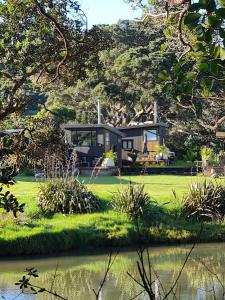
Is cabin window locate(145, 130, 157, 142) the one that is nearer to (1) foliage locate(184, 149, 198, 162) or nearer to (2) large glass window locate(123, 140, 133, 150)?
(2) large glass window locate(123, 140, 133, 150)

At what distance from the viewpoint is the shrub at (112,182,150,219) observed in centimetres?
1559

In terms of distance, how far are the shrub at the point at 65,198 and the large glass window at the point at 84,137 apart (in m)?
20.9

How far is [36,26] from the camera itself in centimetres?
752

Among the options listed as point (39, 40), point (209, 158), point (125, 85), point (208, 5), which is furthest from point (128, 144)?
point (208, 5)

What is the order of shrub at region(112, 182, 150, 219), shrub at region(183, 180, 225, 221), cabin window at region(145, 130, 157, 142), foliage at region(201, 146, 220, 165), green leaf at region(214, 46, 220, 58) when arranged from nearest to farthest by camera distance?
green leaf at region(214, 46, 220, 58) → shrub at region(112, 182, 150, 219) → shrub at region(183, 180, 225, 221) → foliage at region(201, 146, 220, 165) → cabin window at region(145, 130, 157, 142)

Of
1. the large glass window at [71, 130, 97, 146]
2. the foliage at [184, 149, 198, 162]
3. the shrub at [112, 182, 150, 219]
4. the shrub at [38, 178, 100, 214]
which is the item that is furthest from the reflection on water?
the foliage at [184, 149, 198, 162]

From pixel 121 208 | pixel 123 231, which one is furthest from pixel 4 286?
pixel 121 208

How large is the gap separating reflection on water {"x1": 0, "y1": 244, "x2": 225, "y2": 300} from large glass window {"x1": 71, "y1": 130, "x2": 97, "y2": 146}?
75.8 feet

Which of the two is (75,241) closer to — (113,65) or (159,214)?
(159,214)

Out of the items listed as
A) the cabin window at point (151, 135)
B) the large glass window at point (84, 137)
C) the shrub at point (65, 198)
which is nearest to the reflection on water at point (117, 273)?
the shrub at point (65, 198)

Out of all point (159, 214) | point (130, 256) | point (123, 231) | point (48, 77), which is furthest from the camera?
point (159, 214)

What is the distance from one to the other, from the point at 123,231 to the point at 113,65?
103 ft

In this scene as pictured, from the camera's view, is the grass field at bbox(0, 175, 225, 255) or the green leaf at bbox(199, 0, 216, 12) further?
the grass field at bbox(0, 175, 225, 255)

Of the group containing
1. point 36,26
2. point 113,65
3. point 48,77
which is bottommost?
point 48,77
